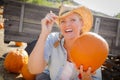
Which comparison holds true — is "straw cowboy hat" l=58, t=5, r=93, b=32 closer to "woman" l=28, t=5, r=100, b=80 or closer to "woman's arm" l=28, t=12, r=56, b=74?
"woman" l=28, t=5, r=100, b=80

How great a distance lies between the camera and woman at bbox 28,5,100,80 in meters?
2.97

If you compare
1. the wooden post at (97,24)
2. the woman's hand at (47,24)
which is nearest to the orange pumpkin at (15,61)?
the wooden post at (97,24)

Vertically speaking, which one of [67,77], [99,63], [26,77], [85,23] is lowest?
[26,77]

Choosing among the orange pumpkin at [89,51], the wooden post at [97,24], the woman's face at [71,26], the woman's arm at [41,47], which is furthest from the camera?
the wooden post at [97,24]

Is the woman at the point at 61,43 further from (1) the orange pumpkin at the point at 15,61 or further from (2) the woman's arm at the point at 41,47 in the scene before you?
(1) the orange pumpkin at the point at 15,61

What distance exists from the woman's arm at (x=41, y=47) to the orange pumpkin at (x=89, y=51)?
318mm

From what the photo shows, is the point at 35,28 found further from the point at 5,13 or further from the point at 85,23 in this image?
the point at 85,23

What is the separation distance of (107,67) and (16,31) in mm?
2098

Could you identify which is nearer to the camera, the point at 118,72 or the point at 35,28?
the point at 118,72

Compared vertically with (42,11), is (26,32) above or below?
below

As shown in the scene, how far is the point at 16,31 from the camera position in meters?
6.39

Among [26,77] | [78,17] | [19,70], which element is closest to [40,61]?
[78,17]

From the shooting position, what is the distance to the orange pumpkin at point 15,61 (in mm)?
5773

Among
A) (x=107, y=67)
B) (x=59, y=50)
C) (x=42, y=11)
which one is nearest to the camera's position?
(x=59, y=50)
